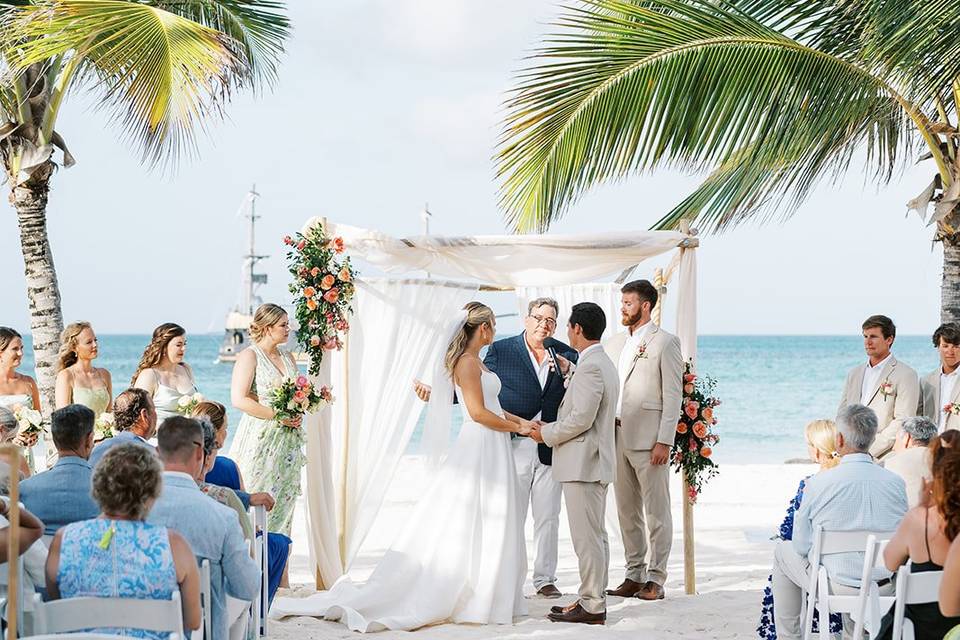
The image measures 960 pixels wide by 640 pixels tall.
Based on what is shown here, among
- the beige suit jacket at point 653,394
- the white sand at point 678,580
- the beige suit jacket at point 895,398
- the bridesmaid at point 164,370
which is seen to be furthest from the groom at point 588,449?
the bridesmaid at point 164,370

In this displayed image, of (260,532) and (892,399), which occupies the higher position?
(892,399)

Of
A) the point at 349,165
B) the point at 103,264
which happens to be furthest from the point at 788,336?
the point at 103,264

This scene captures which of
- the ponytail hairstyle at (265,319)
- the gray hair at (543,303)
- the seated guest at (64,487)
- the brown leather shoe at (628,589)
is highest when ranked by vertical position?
the gray hair at (543,303)

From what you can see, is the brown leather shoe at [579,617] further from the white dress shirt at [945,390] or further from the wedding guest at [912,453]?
the white dress shirt at [945,390]

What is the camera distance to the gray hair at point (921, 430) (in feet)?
17.0

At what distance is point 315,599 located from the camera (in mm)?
6578

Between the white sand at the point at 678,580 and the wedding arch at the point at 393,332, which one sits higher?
the wedding arch at the point at 393,332

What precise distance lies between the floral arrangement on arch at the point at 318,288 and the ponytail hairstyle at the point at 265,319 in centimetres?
12

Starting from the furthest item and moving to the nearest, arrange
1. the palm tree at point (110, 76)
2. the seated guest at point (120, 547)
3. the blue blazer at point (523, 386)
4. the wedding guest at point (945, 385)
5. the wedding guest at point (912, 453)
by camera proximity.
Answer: the blue blazer at point (523, 386)
the wedding guest at point (945, 385)
the palm tree at point (110, 76)
the wedding guest at point (912, 453)
the seated guest at point (120, 547)

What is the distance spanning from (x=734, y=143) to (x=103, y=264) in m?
34.4

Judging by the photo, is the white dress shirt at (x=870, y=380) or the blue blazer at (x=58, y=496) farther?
the white dress shirt at (x=870, y=380)

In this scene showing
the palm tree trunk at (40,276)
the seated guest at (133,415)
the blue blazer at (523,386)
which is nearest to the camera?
the seated guest at (133,415)

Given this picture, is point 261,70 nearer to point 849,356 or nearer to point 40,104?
point 40,104

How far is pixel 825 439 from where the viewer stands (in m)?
5.09
